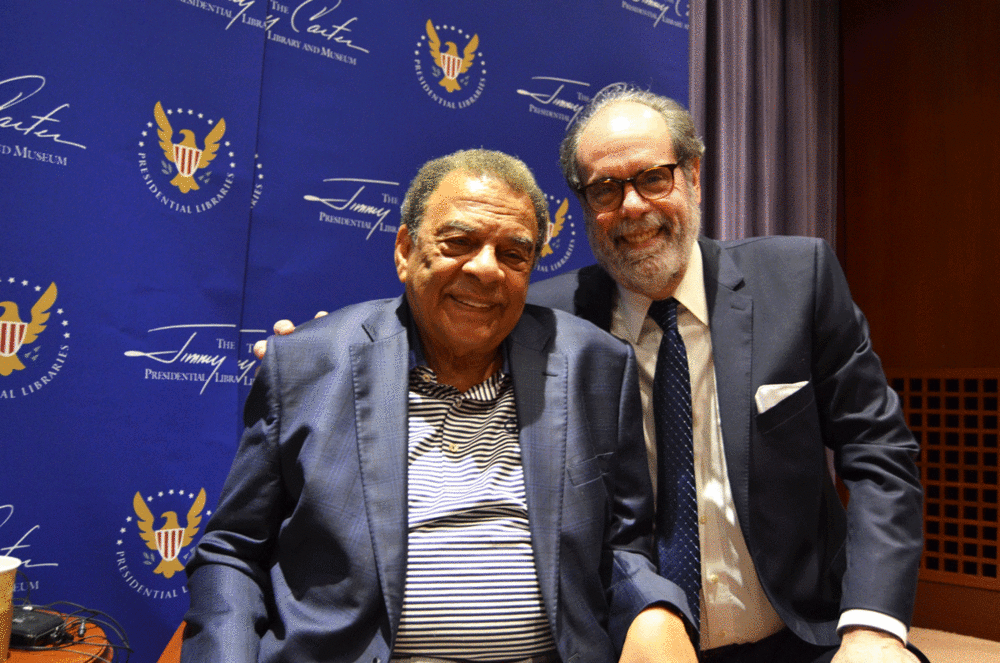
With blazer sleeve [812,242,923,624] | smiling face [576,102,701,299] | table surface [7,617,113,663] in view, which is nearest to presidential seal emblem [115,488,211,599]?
table surface [7,617,113,663]

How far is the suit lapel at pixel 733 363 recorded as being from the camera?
165 cm

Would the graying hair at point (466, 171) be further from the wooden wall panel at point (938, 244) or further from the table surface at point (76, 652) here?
the wooden wall panel at point (938, 244)

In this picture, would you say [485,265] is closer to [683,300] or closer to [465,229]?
[465,229]

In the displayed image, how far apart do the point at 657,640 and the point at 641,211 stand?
1.01 m

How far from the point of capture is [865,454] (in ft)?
5.37

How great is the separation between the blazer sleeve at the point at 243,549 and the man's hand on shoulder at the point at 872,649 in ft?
3.95

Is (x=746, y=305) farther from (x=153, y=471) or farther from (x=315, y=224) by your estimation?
(x=153, y=471)

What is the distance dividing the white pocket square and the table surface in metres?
1.57

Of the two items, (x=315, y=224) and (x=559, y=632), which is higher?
(x=315, y=224)

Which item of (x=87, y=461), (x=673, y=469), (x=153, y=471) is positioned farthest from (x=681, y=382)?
(x=87, y=461)

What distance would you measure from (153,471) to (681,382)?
144 centimetres

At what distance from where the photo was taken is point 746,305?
176cm
